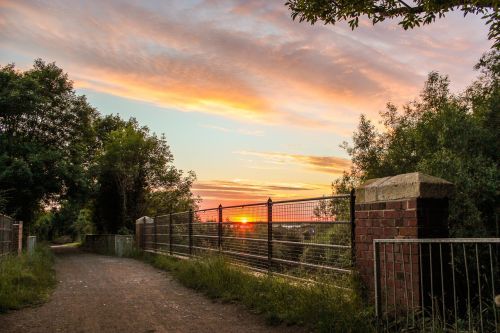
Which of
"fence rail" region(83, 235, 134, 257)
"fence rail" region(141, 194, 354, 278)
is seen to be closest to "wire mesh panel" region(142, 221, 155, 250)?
"fence rail" region(83, 235, 134, 257)

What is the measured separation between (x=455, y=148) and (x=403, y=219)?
478 inches

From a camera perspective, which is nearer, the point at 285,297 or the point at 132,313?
the point at 285,297

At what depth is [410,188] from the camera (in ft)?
19.1

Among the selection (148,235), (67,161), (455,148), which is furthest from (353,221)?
(67,161)

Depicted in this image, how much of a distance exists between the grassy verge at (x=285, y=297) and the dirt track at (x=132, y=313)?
242 mm

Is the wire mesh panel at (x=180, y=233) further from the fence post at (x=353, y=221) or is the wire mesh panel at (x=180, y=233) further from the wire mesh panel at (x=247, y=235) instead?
the fence post at (x=353, y=221)

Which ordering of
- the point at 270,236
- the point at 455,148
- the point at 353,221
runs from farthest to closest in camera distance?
the point at 455,148, the point at 270,236, the point at 353,221

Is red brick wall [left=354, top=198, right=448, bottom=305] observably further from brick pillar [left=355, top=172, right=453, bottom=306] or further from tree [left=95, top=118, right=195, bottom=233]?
tree [left=95, top=118, right=195, bottom=233]

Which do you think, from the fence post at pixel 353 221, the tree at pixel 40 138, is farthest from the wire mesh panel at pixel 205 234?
the tree at pixel 40 138

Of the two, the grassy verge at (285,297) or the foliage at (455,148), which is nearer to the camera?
the grassy verge at (285,297)

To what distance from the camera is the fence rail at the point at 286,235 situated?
7508 mm

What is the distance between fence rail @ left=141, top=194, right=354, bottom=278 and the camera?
24.6ft

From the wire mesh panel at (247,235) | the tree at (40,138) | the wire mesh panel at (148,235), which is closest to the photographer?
the wire mesh panel at (247,235)

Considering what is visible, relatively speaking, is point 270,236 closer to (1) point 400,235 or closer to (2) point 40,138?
(1) point 400,235
